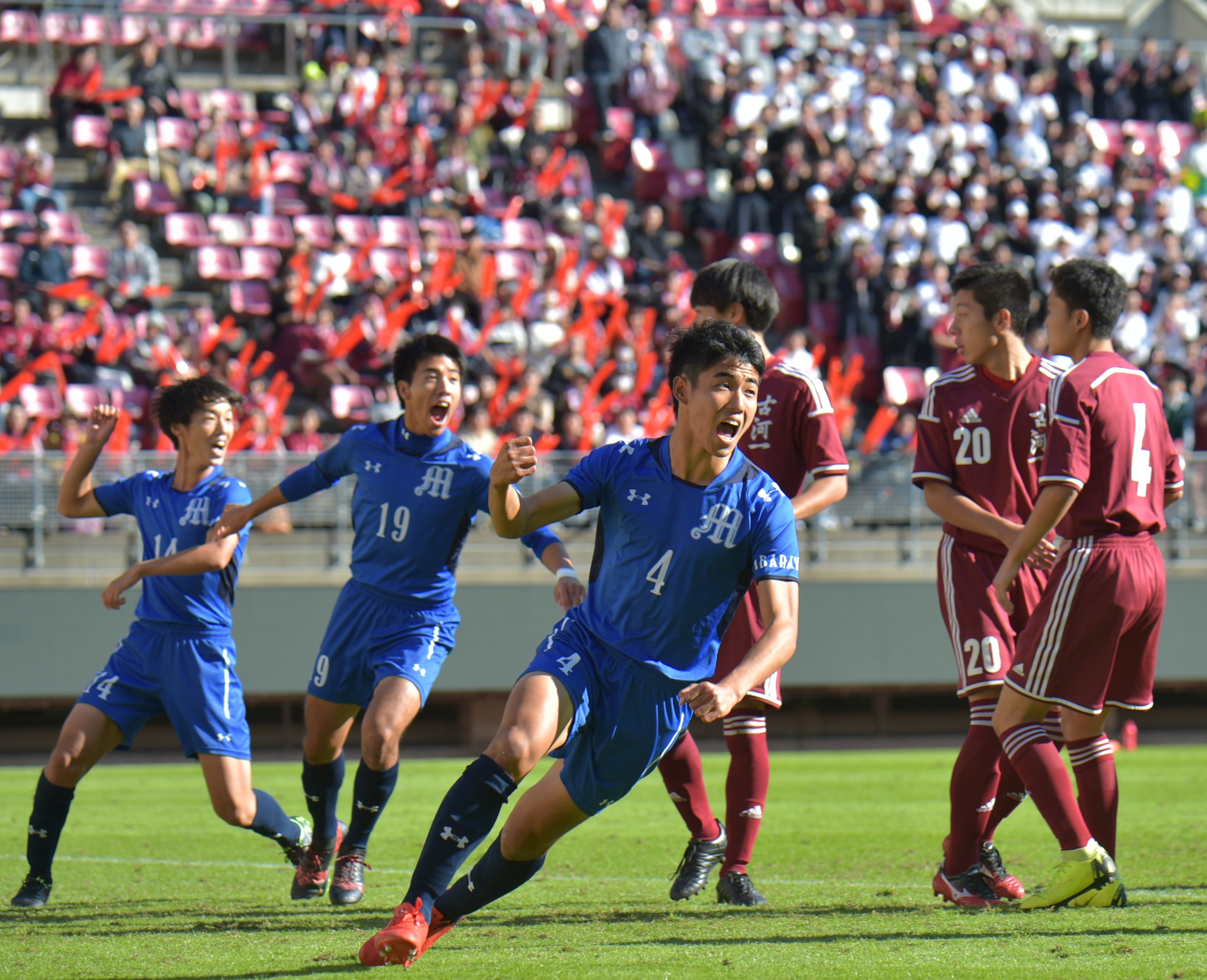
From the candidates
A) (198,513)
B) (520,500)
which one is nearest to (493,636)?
(198,513)

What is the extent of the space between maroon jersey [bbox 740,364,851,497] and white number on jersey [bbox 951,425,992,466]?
19.1 inches

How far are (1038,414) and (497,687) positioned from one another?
7959 millimetres

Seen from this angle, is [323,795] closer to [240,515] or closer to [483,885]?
[240,515]

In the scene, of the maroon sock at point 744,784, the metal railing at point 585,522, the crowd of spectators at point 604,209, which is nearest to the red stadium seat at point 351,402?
the crowd of spectators at point 604,209

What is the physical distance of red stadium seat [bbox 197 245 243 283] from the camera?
16.9m

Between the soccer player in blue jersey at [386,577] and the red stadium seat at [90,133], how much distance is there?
13.7 metres

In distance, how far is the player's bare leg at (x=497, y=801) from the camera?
4.19 meters

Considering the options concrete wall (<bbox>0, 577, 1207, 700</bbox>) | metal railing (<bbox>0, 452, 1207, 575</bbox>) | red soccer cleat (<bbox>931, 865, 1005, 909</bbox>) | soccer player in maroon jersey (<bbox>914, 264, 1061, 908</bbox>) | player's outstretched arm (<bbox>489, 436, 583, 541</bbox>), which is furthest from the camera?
concrete wall (<bbox>0, 577, 1207, 700</bbox>)

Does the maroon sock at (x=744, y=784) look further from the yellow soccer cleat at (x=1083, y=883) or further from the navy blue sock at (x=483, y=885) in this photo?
the navy blue sock at (x=483, y=885)

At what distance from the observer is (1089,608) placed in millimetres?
5223

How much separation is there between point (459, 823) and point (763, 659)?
3.29 feet

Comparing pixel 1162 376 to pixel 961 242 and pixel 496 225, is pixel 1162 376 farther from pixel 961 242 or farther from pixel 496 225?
pixel 496 225

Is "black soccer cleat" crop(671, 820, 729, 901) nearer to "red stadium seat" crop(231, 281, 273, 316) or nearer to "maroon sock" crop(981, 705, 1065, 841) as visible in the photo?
"maroon sock" crop(981, 705, 1065, 841)

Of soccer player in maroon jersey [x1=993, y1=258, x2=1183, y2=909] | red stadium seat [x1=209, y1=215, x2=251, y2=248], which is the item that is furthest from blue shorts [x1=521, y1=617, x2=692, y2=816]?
red stadium seat [x1=209, y1=215, x2=251, y2=248]
